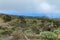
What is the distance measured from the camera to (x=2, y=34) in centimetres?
2419

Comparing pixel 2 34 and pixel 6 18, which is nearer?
pixel 2 34

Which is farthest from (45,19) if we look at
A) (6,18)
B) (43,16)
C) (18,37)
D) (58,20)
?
(18,37)

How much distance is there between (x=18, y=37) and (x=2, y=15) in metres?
30.9

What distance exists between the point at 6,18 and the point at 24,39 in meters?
27.6

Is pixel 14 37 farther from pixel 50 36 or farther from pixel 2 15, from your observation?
pixel 2 15

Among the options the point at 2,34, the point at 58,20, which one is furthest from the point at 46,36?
the point at 58,20

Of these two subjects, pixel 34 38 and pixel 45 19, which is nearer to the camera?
pixel 34 38

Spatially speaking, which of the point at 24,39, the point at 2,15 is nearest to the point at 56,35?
the point at 24,39

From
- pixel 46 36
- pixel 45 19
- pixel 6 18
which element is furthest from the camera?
pixel 6 18

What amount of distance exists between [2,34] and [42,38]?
20.8 feet

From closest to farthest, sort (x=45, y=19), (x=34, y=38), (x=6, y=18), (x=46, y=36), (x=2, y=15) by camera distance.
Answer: (x=46, y=36) < (x=34, y=38) < (x=45, y=19) < (x=6, y=18) < (x=2, y=15)

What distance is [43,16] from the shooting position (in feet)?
143

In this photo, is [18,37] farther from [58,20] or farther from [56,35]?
[58,20]

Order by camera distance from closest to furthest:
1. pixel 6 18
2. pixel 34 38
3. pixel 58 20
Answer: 1. pixel 34 38
2. pixel 58 20
3. pixel 6 18
